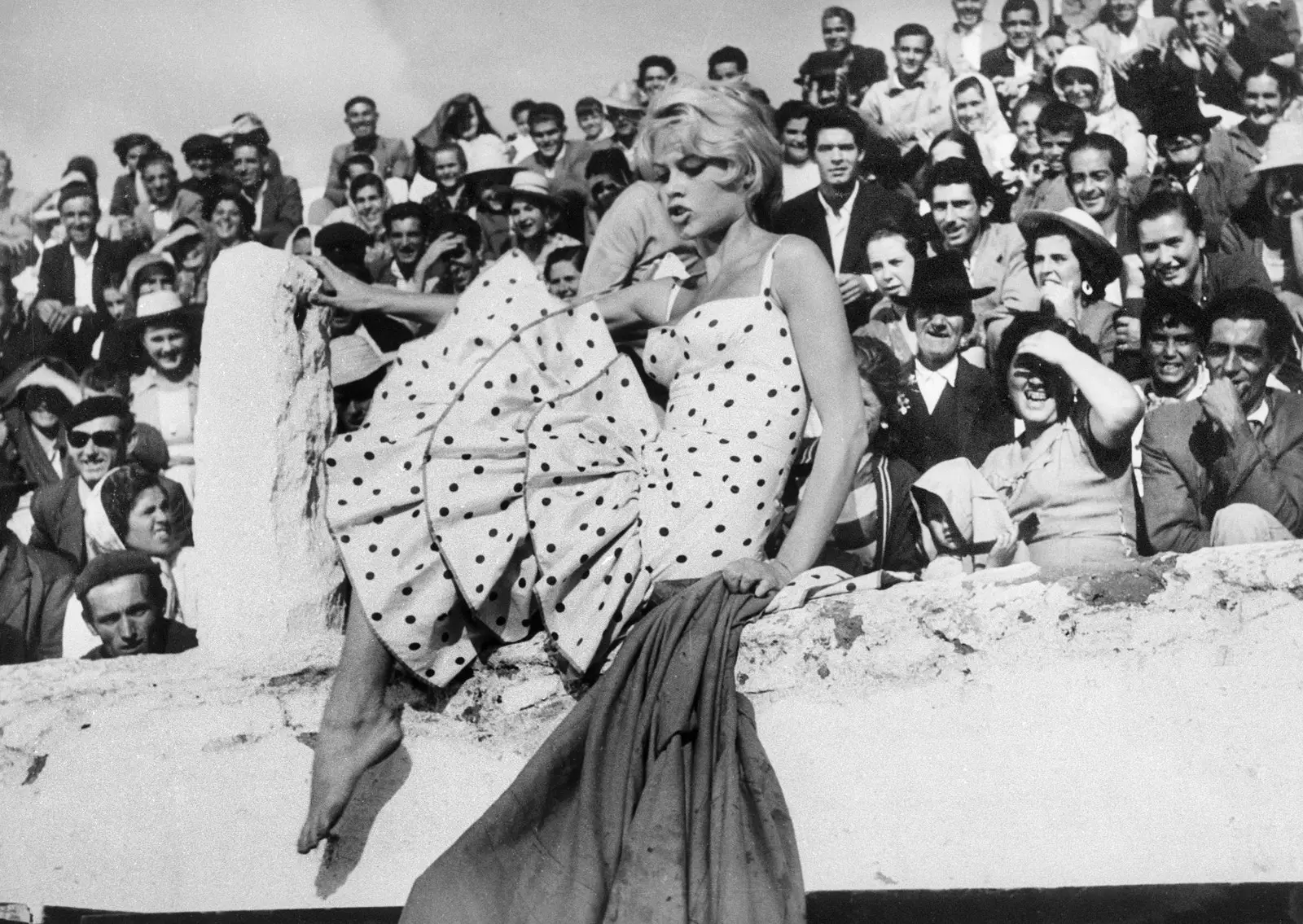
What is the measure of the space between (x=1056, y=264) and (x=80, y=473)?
3.08 metres

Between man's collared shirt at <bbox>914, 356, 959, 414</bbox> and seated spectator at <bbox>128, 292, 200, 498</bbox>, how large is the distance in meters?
2.22

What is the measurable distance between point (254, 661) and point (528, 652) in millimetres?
650

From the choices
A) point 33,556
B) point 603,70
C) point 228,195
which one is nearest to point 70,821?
point 33,556

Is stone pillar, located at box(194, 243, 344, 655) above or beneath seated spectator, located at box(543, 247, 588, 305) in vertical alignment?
beneath

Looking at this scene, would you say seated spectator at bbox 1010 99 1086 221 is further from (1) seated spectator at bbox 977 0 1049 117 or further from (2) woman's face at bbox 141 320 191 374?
(2) woman's face at bbox 141 320 191 374

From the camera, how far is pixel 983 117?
433cm

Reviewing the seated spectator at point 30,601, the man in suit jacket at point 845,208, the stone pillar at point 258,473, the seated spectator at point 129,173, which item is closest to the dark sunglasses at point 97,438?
the seated spectator at point 30,601

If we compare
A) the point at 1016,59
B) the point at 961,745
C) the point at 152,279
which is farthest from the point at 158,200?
the point at 961,745

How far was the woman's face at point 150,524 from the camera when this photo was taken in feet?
14.4

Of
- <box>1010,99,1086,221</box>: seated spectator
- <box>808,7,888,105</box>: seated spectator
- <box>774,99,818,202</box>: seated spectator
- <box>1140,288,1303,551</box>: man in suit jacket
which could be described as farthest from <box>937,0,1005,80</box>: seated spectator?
<box>1140,288,1303,551</box>: man in suit jacket

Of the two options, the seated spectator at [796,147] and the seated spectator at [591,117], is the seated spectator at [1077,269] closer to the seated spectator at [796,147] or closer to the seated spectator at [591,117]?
the seated spectator at [796,147]

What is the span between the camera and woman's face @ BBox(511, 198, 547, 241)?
4.39 m

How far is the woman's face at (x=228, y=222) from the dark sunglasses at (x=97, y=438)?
0.70 metres

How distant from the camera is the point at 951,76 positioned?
4367 mm
